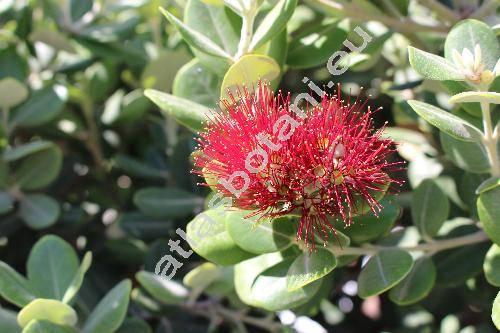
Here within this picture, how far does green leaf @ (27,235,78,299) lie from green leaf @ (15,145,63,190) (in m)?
0.33

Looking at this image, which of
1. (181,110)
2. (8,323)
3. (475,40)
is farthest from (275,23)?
(8,323)

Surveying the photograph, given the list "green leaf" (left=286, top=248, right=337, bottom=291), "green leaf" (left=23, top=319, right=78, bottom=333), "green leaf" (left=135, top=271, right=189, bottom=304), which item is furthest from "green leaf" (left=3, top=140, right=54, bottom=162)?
"green leaf" (left=286, top=248, right=337, bottom=291)

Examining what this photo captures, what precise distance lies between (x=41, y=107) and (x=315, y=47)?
2.30 ft

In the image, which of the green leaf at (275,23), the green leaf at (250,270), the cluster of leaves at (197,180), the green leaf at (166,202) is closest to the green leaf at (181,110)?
the cluster of leaves at (197,180)

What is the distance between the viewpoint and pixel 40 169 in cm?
172

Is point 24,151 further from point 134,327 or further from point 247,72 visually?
point 247,72

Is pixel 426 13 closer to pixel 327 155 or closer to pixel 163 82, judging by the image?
pixel 163 82

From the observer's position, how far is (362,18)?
55.9 inches

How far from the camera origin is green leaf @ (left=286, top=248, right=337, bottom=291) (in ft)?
3.53

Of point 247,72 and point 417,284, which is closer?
point 247,72

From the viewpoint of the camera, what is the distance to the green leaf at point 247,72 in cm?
117

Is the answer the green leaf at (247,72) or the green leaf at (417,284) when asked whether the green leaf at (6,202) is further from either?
the green leaf at (417,284)

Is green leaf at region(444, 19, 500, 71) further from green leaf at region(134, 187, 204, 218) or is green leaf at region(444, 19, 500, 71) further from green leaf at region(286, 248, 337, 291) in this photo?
green leaf at region(134, 187, 204, 218)

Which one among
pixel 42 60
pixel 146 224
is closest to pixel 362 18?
pixel 146 224
